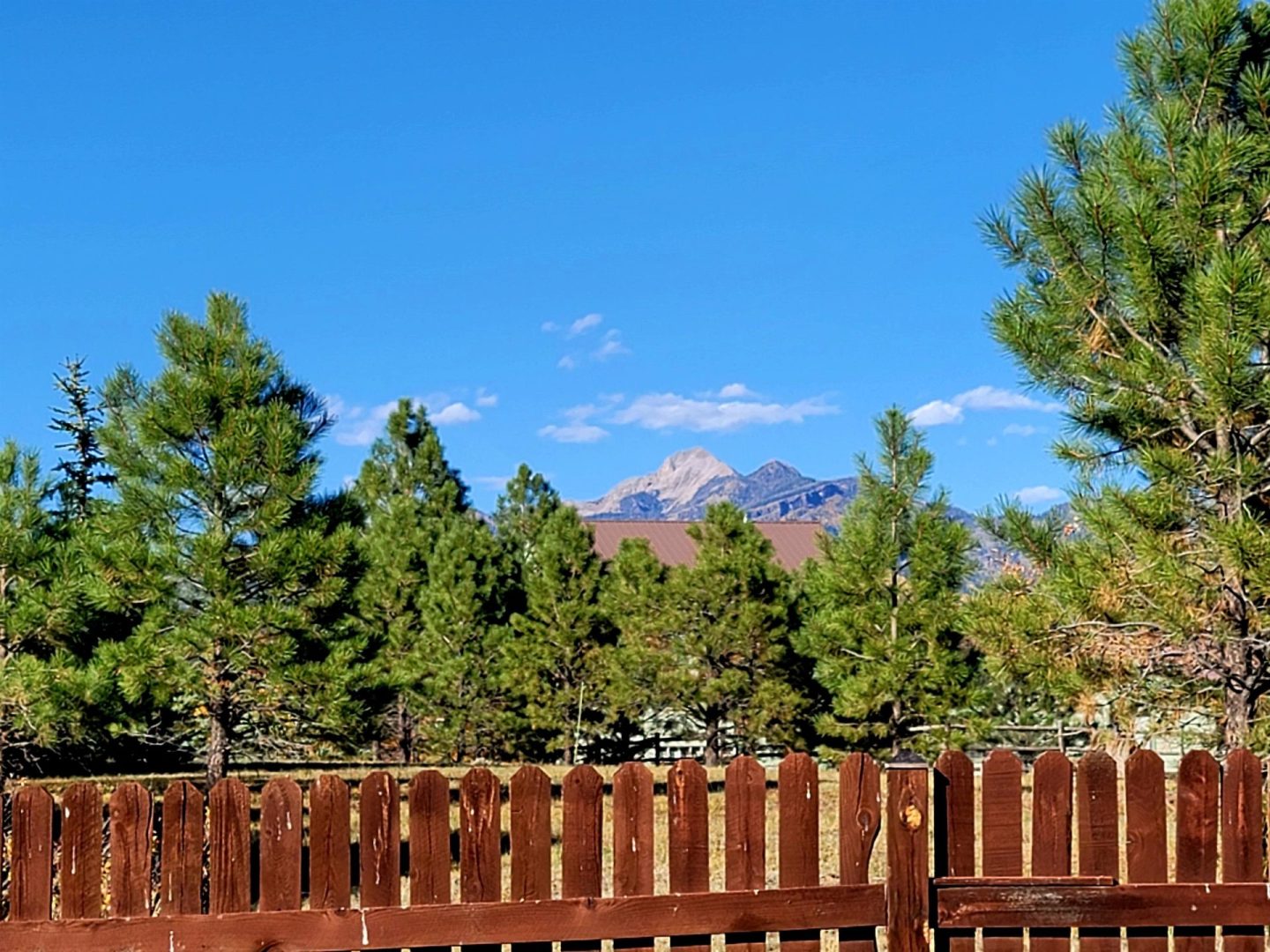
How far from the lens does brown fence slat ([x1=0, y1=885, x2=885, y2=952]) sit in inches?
128

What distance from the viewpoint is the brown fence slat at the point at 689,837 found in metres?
3.37

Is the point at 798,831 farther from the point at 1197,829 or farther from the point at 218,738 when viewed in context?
the point at 218,738

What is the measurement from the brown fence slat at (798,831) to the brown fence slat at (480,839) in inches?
31.4

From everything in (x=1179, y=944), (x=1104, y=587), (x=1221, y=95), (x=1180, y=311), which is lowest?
(x=1179, y=944)

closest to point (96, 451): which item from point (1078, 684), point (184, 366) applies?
point (184, 366)

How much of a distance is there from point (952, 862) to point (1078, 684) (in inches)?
148

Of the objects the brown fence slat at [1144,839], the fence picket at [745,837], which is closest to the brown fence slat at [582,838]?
the fence picket at [745,837]

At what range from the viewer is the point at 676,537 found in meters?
42.6

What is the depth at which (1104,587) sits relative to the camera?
648cm

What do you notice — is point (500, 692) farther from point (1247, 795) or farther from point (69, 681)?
point (1247, 795)

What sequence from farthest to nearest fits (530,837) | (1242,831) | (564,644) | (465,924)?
(564,644) → (1242,831) → (530,837) → (465,924)

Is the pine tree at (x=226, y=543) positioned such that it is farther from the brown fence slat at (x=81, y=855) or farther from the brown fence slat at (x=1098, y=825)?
the brown fence slat at (x=1098, y=825)

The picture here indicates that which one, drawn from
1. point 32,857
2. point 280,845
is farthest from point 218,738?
point 280,845

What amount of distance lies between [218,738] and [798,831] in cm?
793
